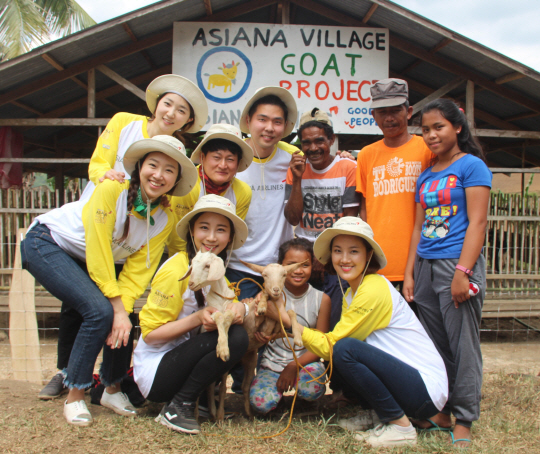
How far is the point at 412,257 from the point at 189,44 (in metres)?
4.76

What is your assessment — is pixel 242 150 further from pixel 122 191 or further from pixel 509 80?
pixel 509 80

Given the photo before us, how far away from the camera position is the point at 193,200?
11.0 ft

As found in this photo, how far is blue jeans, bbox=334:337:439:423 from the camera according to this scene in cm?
276

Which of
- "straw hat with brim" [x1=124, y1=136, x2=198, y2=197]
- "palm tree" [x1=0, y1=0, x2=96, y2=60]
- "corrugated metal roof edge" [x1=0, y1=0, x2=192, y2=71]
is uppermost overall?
"palm tree" [x1=0, y1=0, x2=96, y2=60]

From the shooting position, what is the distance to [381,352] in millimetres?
2818

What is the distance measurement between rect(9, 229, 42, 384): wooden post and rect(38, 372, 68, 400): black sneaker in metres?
1.12

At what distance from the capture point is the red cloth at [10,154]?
6.38m

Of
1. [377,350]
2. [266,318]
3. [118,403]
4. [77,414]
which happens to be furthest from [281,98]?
[77,414]

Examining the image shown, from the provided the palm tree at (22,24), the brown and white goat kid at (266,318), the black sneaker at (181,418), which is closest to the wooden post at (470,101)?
the brown and white goat kid at (266,318)

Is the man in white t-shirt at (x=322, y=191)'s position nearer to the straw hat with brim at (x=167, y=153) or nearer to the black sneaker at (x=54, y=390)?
the straw hat with brim at (x=167, y=153)

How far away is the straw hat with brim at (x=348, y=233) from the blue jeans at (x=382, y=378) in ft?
2.08

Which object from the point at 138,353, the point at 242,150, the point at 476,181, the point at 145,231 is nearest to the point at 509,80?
the point at 476,181

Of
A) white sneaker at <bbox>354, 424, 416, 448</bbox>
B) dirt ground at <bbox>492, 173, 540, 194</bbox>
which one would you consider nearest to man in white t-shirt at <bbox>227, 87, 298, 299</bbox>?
white sneaker at <bbox>354, 424, 416, 448</bbox>

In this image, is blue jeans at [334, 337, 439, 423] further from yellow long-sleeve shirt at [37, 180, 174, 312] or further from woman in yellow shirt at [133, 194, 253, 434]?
yellow long-sleeve shirt at [37, 180, 174, 312]
